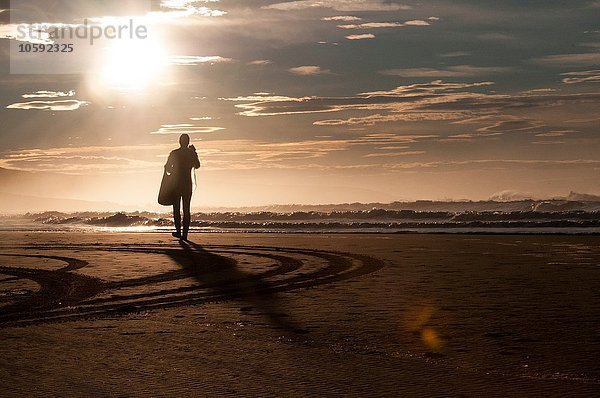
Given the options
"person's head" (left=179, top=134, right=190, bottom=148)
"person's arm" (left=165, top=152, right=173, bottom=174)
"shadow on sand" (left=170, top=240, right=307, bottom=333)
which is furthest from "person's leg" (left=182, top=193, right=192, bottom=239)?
"shadow on sand" (left=170, top=240, right=307, bottom=333)

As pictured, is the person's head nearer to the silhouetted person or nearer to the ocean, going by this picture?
the silhouetted person

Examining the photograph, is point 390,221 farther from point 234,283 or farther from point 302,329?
point 302,329

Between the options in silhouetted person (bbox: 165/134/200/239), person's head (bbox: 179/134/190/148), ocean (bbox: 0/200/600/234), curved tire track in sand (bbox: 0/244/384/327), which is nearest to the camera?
curved tire track in sand (bbox: 0/244/384/327)

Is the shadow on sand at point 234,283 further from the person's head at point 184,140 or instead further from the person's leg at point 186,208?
the person's head at point 184,140

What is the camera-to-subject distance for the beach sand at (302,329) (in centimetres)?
519

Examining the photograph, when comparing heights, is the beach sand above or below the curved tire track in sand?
below

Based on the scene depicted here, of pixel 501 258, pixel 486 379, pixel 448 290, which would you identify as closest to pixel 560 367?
pixel 486 379

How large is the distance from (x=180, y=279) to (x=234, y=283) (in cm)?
95

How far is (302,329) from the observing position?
7.20 metres

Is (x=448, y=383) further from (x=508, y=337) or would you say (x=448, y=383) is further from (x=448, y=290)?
(x=448, y=290)

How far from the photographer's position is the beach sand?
5.19 metres

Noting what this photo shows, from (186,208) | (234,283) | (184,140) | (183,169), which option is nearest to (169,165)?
(183,169)

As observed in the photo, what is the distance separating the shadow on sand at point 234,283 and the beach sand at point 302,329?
0.03 metres

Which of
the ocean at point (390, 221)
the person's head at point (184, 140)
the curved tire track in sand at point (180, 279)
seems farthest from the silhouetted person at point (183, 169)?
the ocean at point (390, 221)
